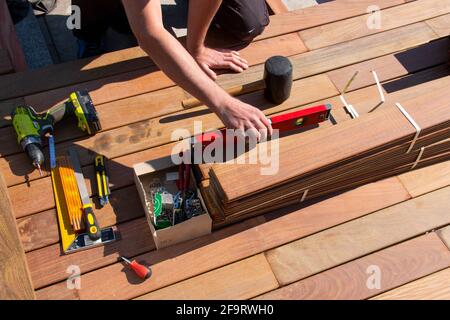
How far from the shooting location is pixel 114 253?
7.75 ft

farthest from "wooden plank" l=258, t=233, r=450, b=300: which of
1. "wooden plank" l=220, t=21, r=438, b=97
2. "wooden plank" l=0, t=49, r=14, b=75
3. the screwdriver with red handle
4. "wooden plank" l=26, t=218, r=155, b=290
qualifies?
"wooden plank" l=0, t=49, r=14, b=75

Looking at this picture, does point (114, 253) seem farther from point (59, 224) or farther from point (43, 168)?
point (43, 168)

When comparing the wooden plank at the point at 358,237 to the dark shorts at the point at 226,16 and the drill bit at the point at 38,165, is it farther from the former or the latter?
the dark shorts at the point at 226,16

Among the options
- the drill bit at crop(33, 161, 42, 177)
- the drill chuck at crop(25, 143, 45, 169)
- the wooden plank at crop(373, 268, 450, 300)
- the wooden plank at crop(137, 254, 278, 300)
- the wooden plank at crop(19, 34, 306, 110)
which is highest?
the wooden plank at crop(19, 34, 306, 110)

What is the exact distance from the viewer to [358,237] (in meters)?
2.48

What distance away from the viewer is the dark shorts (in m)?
3.10

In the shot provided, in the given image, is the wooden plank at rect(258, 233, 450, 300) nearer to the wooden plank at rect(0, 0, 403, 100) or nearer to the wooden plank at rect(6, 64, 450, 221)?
the wooden plank at rect(6, 64, 450, 221)

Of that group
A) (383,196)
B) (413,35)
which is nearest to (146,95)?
(383,196)

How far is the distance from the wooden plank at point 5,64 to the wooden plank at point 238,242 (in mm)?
1466

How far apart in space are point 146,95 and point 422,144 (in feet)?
5.25

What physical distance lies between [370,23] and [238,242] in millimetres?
1903

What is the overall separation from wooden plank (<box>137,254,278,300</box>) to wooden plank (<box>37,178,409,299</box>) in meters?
0.03

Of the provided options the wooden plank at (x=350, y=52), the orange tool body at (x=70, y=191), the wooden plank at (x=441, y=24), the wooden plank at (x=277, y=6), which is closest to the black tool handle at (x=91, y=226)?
the orange tool body at (x=70, y=191)

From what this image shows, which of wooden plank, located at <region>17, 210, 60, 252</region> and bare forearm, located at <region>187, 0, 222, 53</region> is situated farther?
bare forearm, located at <region>187, 0, 222, 53</region>
